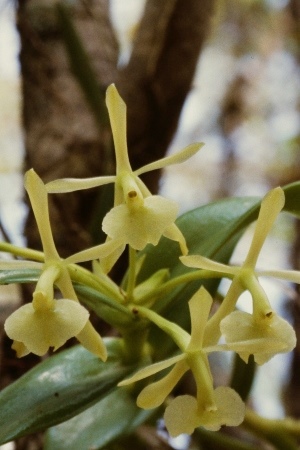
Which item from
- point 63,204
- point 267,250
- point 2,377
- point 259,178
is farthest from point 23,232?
point 267,250

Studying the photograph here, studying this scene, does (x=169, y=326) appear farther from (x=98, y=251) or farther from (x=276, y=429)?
(x=276, y=429)

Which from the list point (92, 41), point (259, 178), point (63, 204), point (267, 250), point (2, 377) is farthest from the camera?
point (267, 250)

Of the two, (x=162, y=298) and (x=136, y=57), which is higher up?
(x=136, y=57)

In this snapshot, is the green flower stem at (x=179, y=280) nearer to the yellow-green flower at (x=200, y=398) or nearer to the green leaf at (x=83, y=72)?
the yellow-green flower at (x=200, y=398)

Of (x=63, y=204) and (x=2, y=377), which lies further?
(x=63, y=204)

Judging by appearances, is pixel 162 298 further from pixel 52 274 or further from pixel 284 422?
pixel 284 422

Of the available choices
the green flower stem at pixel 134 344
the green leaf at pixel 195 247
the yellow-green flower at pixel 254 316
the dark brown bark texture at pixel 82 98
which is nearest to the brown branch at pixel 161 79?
the dark brown bark texture at pixel 82 98
